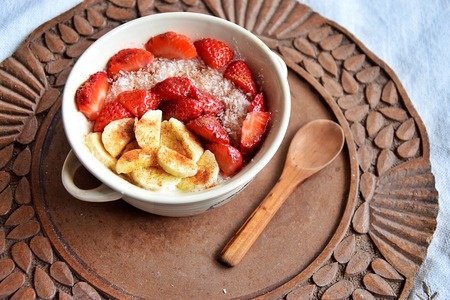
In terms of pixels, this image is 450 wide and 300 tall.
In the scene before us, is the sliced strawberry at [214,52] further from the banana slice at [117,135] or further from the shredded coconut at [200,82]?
the banana slice at [117,135]

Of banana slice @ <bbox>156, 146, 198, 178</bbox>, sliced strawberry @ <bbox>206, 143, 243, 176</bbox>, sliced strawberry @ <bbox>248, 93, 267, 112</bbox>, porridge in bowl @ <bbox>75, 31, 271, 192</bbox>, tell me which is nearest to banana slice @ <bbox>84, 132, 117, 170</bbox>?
porridge in bowl @ <bbox>75, 31, 271, 192</bbox>

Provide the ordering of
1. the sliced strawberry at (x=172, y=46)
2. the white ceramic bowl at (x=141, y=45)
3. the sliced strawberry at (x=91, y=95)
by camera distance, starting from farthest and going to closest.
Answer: the sliced strawberry at (x=172, y=46), the sliced strawberry at (x=91, y=95), the white ceramic bowl at (x=141, y=45)

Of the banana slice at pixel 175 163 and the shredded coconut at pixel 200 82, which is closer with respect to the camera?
the banana slice at pixel 175 163

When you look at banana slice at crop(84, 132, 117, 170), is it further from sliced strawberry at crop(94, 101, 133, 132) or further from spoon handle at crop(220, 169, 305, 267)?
spoon handle at crop(220, 169, 305, 267)

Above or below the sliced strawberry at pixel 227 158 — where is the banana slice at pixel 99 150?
below

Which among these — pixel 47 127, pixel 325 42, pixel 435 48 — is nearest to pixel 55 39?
pixel 47 127

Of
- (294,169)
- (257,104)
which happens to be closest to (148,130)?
(257,104)

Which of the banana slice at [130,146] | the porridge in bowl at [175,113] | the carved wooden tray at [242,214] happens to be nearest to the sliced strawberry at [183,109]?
the porridge in bowl at [175,113]
